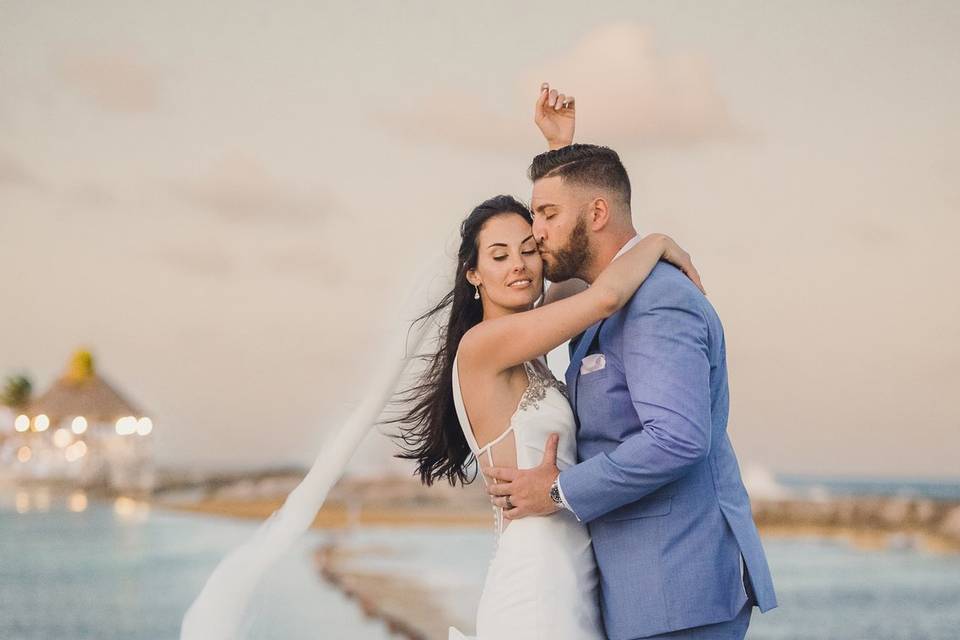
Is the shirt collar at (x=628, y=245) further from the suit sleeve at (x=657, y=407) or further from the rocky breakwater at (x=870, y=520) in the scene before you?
the rocky breakwater at (x=870, y=520)

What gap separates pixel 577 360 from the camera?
3014 millimetres

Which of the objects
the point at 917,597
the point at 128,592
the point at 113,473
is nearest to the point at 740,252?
the point at 917,597

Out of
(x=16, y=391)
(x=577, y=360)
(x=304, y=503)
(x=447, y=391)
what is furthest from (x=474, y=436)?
(x=16, y=391)

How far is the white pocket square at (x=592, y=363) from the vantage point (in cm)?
284

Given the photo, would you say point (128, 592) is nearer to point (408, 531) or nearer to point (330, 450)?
point (408, 531)

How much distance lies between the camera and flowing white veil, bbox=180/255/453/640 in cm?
319

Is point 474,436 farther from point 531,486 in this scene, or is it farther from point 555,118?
point 555,118

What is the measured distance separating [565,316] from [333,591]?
1249 centimetres

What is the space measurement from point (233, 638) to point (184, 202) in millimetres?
26815

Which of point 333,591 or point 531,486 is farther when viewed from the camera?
point 333,591

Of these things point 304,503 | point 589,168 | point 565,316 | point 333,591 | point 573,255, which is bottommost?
point 333,591

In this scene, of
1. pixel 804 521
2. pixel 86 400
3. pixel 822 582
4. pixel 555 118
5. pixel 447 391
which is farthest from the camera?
pixel 86 400

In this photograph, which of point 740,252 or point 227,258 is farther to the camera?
point 227,258

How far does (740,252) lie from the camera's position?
21.6 meters
